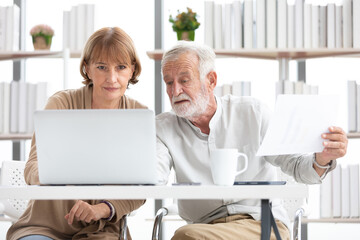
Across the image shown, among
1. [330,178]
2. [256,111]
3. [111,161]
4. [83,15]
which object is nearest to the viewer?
[111,161]

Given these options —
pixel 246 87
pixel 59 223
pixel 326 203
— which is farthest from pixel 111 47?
pixel 326 203

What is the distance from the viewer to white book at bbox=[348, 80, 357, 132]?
326 cm

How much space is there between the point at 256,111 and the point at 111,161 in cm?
87

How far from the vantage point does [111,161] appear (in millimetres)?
1241

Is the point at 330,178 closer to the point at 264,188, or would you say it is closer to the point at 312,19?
the point at 312,19

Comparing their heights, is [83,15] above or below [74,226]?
above

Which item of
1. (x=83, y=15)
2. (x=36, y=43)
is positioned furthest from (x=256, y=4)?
(x=36, y=43)

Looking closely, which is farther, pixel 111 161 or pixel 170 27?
pixel 170 27

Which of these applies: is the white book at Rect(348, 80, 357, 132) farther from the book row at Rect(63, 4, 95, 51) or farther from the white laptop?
the white laptop

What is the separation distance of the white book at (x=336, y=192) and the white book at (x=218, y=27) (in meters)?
0.99

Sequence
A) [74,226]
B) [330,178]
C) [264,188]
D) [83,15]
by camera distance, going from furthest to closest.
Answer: [83,15] < [330,178] < [74,226] < [264,188]

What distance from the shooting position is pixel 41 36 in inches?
138

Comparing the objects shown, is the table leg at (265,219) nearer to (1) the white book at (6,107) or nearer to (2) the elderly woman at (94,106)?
(2) the elderly woman at (94,106)

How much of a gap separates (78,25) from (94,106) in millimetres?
1622
